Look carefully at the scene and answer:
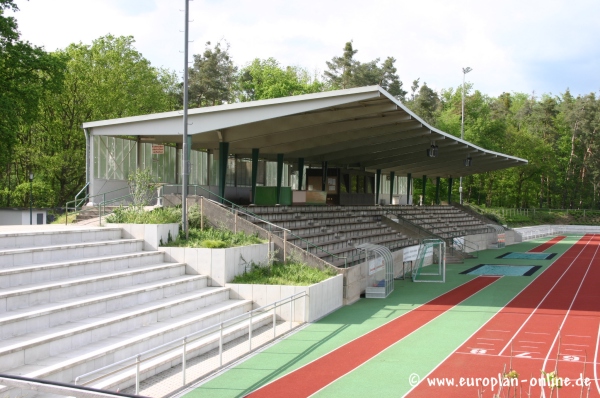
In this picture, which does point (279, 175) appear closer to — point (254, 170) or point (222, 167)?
point (254, 170)

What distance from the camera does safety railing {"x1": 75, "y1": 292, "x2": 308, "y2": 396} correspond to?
9609 millimetres

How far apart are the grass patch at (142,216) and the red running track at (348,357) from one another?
22.7 feet

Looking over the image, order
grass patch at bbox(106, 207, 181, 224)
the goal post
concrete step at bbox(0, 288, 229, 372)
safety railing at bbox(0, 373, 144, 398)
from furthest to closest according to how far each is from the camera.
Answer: the goal post < grass patch at bbox(106, 207, 181, 224) < concrete step at bbox(0, 288, 229, 372) < safety railing at bbox(0, 373, 144, 398)

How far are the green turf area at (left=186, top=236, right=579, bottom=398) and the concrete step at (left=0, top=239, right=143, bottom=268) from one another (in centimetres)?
511

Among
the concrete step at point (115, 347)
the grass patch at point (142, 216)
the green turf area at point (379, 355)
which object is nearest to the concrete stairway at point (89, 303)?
the concrete step at point (115, 347)

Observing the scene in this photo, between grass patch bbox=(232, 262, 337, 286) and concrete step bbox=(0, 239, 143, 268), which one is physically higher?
concrete step bbox=(0, 239, 143, 268)

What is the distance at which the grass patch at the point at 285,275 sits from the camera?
55.2 feet

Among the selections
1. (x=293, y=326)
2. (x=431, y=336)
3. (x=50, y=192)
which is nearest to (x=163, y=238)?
(x=293, y=326)

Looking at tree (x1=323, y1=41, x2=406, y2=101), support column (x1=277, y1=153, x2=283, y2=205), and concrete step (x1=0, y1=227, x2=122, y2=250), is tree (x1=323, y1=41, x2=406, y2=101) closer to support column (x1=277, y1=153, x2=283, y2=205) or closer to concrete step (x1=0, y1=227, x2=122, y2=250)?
support column (x1=277, y1=153, x2=283, y2=205)

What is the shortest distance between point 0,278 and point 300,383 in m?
5.95

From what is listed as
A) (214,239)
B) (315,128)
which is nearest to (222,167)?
(315,128)

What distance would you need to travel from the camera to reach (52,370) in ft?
30.0

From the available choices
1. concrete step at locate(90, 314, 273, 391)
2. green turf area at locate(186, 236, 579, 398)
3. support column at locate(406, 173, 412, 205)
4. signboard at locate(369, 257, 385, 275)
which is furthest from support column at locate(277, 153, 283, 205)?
support column at locate(406, 173, 412, 205)

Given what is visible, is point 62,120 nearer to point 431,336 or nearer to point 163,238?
point 163,238
